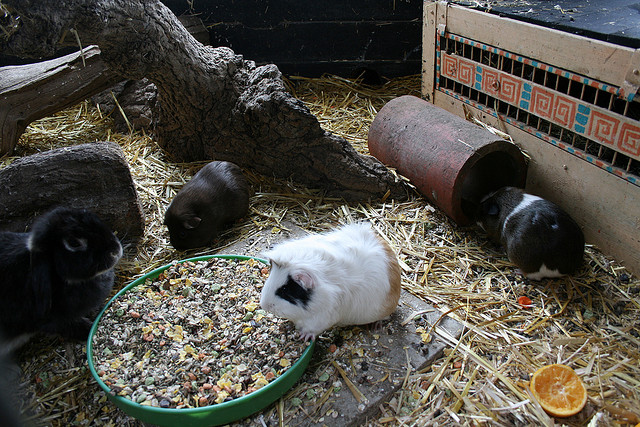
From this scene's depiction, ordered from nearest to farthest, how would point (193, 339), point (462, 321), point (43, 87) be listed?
point (193, 339) → point (462, 321) → point (43, 87)

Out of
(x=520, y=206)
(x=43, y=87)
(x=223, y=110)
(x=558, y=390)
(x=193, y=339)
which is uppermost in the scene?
(x=43, y=87)

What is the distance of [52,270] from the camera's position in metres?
2.60

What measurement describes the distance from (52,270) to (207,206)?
1.23 meters

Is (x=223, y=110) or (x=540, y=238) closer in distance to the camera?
(x=540, y=238)

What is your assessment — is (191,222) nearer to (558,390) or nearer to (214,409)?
(214,409)

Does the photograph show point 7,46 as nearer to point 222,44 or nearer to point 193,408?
point 193,408

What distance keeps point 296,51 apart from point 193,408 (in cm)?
499

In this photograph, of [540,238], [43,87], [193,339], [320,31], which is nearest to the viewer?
[193,339]

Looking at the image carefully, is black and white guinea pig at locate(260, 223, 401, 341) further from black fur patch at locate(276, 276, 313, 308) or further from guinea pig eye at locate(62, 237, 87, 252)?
guinea pig eye at locate(62, 237, 87, 252)

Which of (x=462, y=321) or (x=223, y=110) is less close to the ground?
(x=223, y=110)

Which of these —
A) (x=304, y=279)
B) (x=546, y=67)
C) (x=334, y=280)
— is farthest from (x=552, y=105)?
(x=304, y=279)

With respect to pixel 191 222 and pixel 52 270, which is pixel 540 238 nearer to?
pixel 191 222

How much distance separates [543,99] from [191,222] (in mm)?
2683

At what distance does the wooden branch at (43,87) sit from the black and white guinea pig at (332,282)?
3540 millimetres
